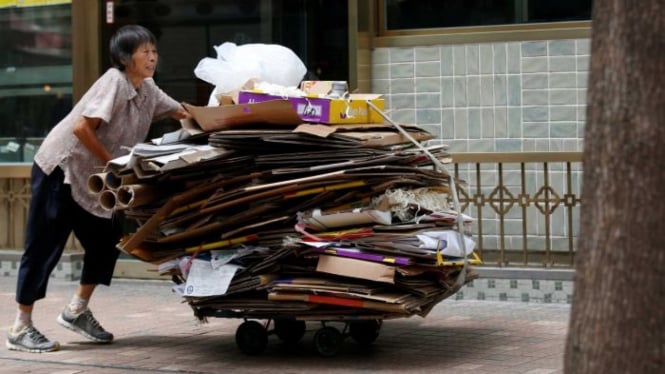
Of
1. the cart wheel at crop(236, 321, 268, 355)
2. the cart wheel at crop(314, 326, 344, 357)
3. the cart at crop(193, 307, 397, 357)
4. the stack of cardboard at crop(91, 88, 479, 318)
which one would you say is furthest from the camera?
the cart wheel at crop(236, 321, 268, 355)

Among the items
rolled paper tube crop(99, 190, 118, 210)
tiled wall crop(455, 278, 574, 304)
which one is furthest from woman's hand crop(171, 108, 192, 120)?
tiled wall crop(455, 278, 574, 304)

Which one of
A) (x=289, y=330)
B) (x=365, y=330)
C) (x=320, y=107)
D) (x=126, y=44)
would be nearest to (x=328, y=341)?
(x=365, y=330)

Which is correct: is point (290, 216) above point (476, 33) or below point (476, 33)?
below

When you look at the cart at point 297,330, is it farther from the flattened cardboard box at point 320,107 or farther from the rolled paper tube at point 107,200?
the flattened cardboard box at point 320,107

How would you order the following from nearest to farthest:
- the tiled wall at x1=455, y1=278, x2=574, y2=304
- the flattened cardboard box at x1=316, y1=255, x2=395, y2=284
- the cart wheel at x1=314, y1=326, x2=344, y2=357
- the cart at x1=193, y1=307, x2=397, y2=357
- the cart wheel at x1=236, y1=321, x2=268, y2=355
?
the flattened cardboard box at x1=316, y1=255, x2=395, y2=284, the cart at x1=193, y1=307, x2=397, y2=357, the cart wheel at x1=314, y1=326, x2=344, y2=357, the cart wheel at x1=236, y1=321, x2=268, y2=355, the tiled wall at x1=455, y1=278, x2=574, y2=304

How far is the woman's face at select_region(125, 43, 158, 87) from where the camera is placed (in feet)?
22.6

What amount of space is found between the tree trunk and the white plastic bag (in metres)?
3.70

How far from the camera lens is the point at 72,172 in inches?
271

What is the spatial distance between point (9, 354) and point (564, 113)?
4220 mm

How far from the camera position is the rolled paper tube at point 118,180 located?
→ 6.44m

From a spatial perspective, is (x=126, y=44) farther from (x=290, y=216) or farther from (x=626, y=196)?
(x=626, y=196)

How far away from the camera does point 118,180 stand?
650cm

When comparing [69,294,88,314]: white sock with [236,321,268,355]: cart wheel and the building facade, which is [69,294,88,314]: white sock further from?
the building facade

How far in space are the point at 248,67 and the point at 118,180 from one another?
3.47 feet
